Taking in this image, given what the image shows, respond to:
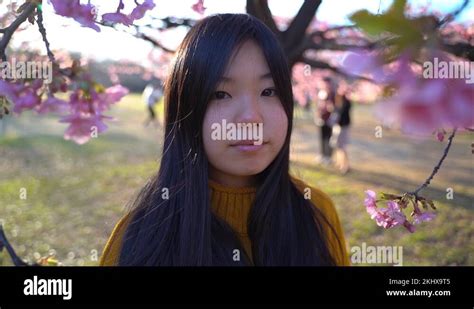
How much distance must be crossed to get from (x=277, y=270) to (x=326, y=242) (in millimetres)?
198

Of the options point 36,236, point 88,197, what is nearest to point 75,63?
point 36,236

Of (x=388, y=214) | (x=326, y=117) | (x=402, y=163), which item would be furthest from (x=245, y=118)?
(x=402, y=163)

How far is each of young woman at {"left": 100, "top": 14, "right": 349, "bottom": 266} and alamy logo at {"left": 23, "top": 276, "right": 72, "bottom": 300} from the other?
100 mm

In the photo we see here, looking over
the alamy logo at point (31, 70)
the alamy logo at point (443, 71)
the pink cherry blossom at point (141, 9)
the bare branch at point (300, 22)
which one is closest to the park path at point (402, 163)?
the bare branch at point (300, 22)

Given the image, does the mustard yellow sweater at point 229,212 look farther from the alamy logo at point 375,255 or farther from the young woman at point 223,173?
the alamy logo at point 375,255

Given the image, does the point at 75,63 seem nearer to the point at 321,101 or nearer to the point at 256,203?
the point at 256,203

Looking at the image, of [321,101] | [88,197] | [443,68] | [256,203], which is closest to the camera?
[443,68]

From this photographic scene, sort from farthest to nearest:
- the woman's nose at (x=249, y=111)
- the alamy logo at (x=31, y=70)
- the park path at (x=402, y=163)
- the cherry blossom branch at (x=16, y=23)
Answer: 1. the park path at (x=402, y=163)
2. the alamy logo at (x=31, y=70)
3. the cherry blossom branch at (x=16, y=23)
4. the woman's nose at (x=249, y=111)

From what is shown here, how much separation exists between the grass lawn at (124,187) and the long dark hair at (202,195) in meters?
0.24

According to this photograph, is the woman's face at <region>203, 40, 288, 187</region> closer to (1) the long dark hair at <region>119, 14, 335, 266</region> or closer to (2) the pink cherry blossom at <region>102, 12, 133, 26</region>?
(1) the long dark hair at <region>119, 14, 335, 266</region>

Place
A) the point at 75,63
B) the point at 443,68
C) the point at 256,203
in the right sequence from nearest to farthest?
the point at 443,68 < the point at 256,203 < the point at 75,63

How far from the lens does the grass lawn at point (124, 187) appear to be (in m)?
3.75

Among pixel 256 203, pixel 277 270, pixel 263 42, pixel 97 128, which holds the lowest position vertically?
pixel 277 270

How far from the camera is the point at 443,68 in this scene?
53 centimetres
